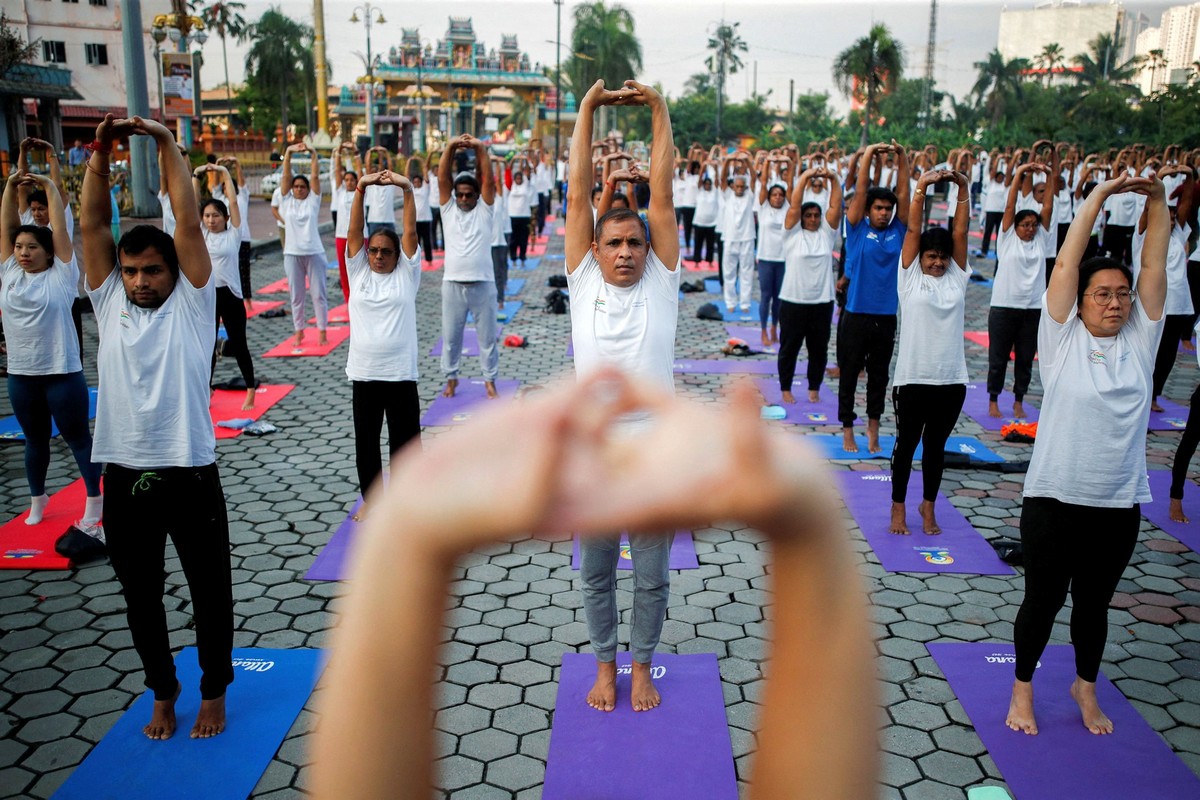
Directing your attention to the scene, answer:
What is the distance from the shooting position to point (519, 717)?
385 cm

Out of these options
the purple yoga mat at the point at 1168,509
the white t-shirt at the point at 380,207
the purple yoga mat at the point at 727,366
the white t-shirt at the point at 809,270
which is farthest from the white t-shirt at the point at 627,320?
the white t-shirt at the point at 380,207

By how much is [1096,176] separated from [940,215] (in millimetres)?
10918

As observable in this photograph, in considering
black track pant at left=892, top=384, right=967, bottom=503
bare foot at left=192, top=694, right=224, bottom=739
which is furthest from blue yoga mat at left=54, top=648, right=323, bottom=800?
black track pant at left=892, top=384, right=967, bottom=503

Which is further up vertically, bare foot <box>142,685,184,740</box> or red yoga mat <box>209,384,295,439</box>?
red yoga mat <box>209,384,295,439</box>

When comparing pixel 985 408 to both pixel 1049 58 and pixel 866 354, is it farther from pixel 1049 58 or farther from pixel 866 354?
pixel 1049 58

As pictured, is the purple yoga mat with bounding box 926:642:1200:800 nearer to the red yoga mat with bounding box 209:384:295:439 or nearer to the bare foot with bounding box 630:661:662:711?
the bare foot with bounding box 630:661:662:711

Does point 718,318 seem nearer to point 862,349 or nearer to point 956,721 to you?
point 862,349

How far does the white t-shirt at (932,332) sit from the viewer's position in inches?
216

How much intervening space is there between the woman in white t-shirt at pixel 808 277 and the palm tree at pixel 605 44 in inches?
1748

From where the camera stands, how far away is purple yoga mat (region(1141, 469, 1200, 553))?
5.80m

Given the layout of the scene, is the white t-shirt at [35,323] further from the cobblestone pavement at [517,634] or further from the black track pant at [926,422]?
the black track pant at [926,422]

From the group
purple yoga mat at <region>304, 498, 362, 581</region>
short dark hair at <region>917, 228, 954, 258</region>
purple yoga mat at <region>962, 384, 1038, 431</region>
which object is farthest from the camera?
purple yoga mat at <region>962, 384, 1038, 431</region>

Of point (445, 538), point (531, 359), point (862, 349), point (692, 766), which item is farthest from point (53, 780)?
point (531, 359)

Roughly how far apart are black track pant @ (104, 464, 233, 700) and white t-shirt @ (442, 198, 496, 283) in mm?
4825
